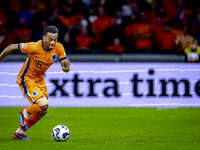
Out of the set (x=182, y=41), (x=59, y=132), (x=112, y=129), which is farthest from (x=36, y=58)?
(x=182, y=41)

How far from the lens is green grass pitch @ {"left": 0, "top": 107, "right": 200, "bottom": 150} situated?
5.66m

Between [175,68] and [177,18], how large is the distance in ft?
9.29

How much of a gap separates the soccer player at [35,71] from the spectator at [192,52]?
5.05 m

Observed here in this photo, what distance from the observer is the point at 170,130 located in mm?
7176

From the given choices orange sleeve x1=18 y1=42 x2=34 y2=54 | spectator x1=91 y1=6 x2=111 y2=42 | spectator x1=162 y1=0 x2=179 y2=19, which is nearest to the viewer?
orange sleeve x1=18 y1=42 x2=34 y2=54

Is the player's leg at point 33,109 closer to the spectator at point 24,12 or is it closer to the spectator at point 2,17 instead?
the spectator at point 24,12

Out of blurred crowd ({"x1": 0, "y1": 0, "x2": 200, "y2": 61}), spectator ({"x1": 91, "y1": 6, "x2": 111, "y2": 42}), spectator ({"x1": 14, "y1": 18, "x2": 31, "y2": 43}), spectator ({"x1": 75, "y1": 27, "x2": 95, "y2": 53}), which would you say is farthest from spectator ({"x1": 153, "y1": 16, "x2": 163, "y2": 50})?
spectator ({"x1": 14, "y1": 18, "x2": 31, "y2": 43})

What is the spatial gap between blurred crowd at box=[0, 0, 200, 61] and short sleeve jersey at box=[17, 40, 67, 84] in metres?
4.60

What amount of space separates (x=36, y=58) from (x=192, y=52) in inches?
230

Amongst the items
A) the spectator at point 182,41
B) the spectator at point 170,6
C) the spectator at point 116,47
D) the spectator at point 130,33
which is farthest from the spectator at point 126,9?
the spectator at point 182,41

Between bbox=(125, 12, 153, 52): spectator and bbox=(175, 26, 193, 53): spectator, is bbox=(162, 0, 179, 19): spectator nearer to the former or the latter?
bbox=(125, 12, 153, 52): spectator

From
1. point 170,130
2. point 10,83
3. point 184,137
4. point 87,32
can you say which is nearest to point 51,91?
point 10,83

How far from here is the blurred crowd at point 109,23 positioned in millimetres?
11664

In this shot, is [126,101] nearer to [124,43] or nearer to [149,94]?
[149,94]
